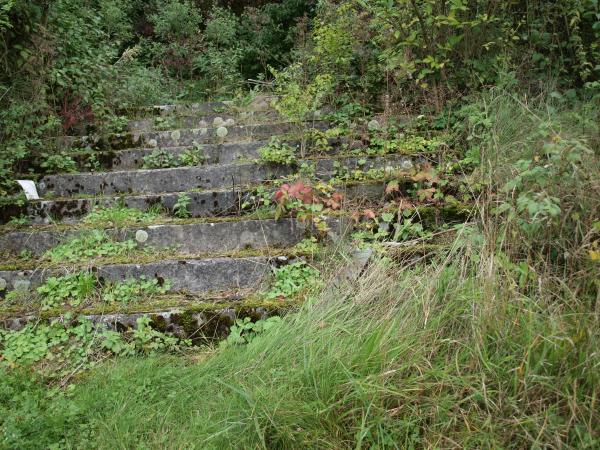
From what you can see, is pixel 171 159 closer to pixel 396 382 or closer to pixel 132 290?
pixel 132 290

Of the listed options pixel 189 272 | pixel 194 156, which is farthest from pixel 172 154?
pixel 189 272

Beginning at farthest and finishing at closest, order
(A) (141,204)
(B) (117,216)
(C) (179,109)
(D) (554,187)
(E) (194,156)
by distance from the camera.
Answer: (C) (179,109)
(E) (194,156)
(A) (141,204)
(B) (117,216)
(D) (554,187)

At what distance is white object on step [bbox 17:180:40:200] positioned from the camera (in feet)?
13.0

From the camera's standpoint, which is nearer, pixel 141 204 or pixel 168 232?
pixel 168 232

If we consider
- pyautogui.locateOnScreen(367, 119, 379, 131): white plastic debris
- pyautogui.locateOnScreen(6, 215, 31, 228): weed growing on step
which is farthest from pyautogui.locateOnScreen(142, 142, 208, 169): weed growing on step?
pyautogui.locateOnScreen(367, 119, 379, 131): white plastic debris

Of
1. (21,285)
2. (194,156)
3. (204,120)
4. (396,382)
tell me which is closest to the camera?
(396,382)

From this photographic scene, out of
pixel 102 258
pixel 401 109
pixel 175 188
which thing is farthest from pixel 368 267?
pixel 401 109

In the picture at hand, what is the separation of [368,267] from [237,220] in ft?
3.82

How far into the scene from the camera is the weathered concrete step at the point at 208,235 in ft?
11.1

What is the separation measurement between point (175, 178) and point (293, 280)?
181cm

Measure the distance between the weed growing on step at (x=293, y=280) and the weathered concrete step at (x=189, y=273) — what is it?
103mm

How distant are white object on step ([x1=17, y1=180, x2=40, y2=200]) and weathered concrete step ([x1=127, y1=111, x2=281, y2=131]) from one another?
1651 millimetres

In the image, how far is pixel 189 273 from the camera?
313 cm

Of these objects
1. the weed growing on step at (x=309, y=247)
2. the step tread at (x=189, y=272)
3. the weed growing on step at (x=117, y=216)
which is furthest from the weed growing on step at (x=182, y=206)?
the weed growing on step at (x=309, y=247)
